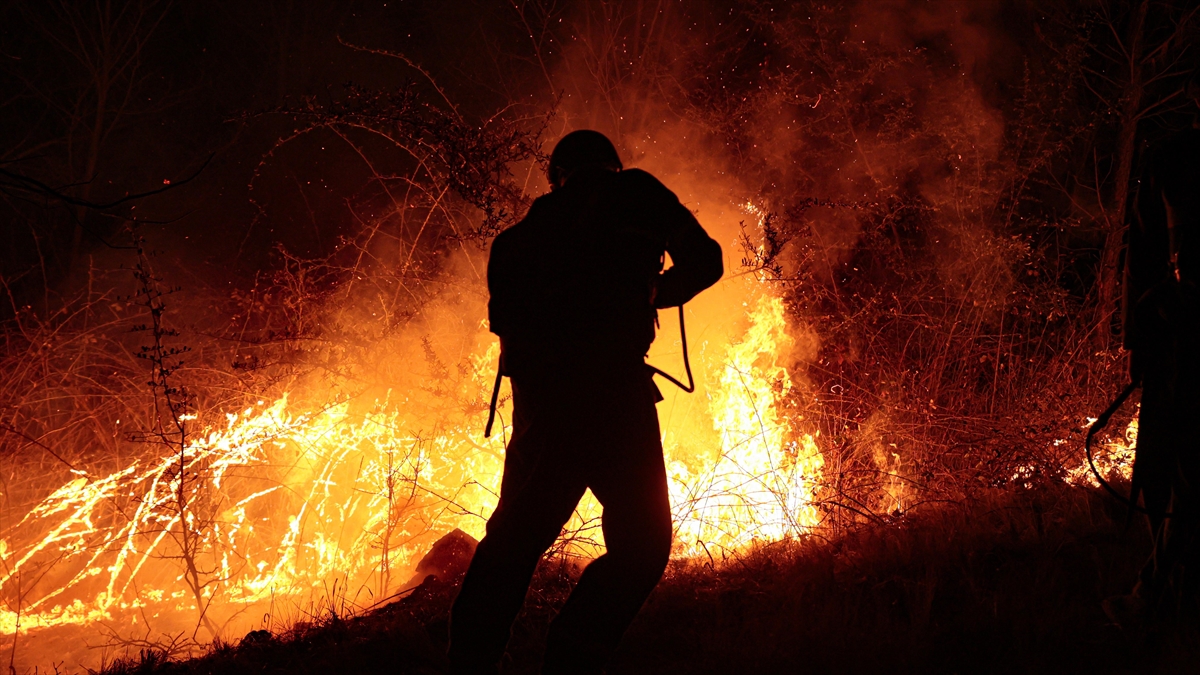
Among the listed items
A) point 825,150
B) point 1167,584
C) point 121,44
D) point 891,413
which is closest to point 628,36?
point 825,150

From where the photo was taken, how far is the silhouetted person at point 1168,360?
264 centimetres

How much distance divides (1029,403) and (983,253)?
55.8 inches

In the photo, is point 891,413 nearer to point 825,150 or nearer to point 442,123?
point 825,150

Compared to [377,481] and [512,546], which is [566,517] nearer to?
[512,546]

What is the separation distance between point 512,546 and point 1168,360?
7.29 ft

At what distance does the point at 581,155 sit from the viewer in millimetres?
2609

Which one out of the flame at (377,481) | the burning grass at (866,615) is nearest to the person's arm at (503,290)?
the burning grass at (866,615)

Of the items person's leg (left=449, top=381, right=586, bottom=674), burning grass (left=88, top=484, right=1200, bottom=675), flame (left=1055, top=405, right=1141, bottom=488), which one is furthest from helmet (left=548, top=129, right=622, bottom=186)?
flame (left=1055, top=405, right=1141, bottom=488)

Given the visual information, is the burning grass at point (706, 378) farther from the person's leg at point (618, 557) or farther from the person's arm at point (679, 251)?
the person's arm at point (679, 251)

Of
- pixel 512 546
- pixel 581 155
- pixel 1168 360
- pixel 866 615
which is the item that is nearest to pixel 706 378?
pixel 866 615

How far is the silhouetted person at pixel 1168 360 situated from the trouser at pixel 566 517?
1.71m

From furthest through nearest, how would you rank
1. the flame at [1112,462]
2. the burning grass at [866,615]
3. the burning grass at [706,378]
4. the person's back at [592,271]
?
the burning grass at [706,378] < the flame at [1112,462] < the burning grass at [866,615] < the person's back at [592,271]

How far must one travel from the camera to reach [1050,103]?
24.3 ft

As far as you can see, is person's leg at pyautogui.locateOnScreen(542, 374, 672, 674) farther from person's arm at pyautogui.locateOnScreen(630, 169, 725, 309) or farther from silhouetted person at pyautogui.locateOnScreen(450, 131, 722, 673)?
person's arm at pyautogui.locateOnScreen(630, 169, 725, 309)
